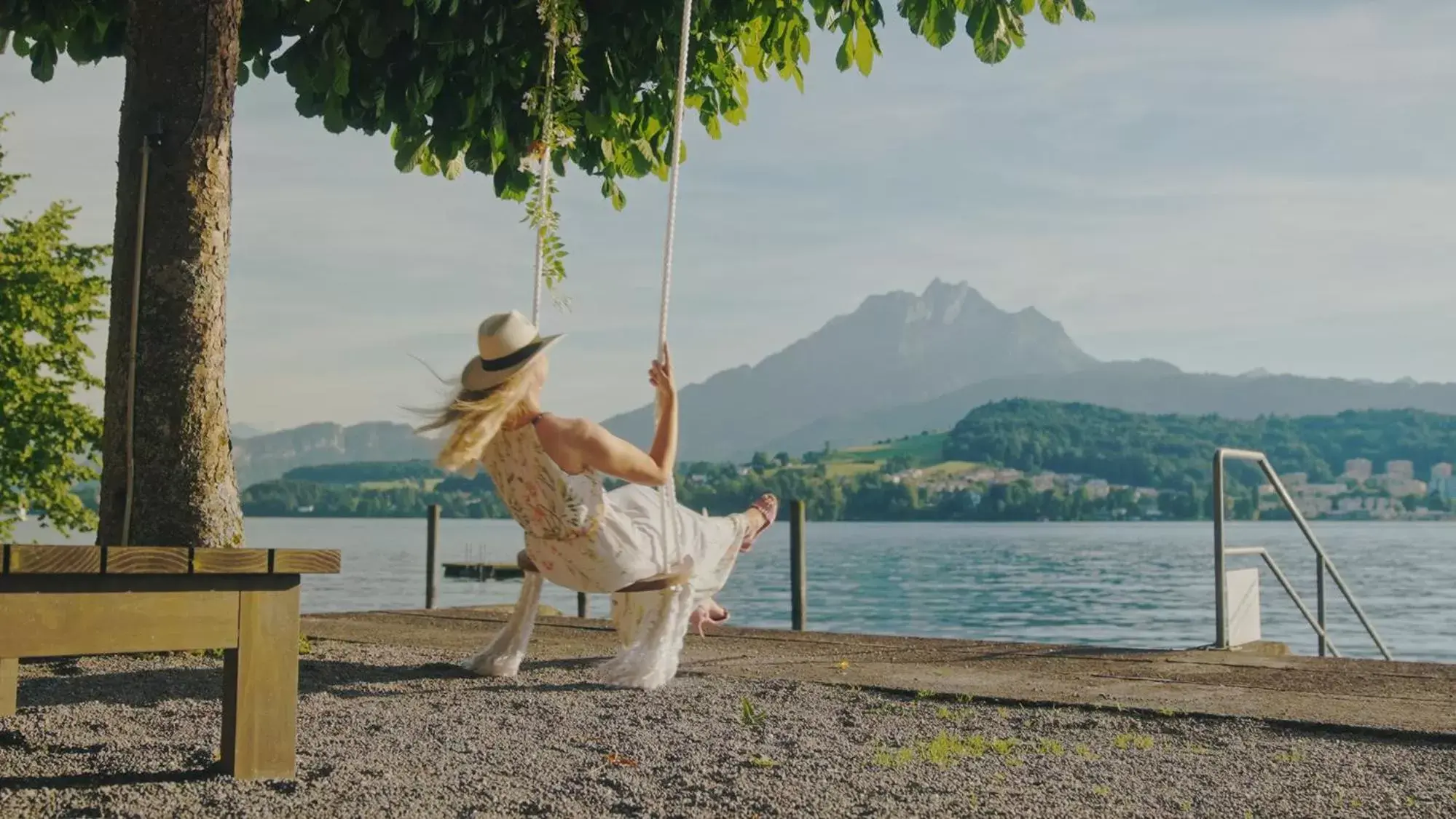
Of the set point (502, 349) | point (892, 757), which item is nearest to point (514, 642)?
point (502, 349)

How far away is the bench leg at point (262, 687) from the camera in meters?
3.46

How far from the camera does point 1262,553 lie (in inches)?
370

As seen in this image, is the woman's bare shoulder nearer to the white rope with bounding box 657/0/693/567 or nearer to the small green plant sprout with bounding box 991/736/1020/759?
the white rope with bounding box 657/0/693/567

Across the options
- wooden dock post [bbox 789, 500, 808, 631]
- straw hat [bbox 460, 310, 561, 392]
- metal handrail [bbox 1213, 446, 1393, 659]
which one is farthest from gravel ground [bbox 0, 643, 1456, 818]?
wooden dock post [bbox 789, 500, 808, 631]

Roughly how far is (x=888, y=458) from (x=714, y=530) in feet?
379

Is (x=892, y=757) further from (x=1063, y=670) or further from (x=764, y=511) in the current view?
(x=1063, y=670)

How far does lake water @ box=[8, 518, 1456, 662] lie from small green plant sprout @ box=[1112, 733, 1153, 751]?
1465 cm

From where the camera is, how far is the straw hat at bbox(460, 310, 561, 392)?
520 centimetres

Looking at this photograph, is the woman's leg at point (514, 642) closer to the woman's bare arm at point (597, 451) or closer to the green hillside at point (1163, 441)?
the woman's bare arm at point (597, 451)

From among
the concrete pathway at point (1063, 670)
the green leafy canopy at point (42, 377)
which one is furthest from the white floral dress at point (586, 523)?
the green leafy canopy at point (42, 377)

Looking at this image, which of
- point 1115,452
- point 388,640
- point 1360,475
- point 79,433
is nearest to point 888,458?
point 1115,452

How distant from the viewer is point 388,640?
7.58m

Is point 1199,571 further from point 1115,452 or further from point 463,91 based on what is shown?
point 463,91

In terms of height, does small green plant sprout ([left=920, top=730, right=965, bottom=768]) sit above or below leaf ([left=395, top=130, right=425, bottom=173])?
below
